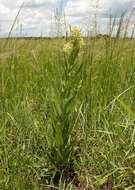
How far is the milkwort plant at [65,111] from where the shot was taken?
3146 mm

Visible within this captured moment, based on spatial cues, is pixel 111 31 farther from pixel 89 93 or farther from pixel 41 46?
pixel 41 46

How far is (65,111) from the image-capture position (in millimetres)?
3152

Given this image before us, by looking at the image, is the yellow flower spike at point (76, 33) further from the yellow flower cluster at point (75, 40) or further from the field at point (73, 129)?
the field at point (73, 129)

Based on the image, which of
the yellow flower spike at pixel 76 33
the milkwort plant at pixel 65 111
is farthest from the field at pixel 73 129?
the yellow flower spike at pixel 76 33

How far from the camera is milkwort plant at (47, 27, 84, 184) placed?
315 cm

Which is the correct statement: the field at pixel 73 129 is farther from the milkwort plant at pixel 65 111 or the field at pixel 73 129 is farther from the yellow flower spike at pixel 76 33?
the yellow flower spike at pixel 76 33

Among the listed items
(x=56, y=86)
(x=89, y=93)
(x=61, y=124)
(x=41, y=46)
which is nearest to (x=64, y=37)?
(x=89, y=93)

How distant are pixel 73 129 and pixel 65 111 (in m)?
0.32

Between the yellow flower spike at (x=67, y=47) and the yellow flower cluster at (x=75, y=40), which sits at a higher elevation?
the yellow flower cluster at (x=75, y=40)

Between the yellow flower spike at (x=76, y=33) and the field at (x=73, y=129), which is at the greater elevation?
the yellow flower spike at (x=76, y=33)

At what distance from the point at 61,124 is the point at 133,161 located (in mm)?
521

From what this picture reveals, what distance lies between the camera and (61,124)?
3.15m

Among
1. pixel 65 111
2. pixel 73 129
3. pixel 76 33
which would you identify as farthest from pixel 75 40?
pixel 73 129

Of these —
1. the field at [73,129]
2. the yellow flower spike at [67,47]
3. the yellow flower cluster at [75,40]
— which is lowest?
the field at [73,129]
